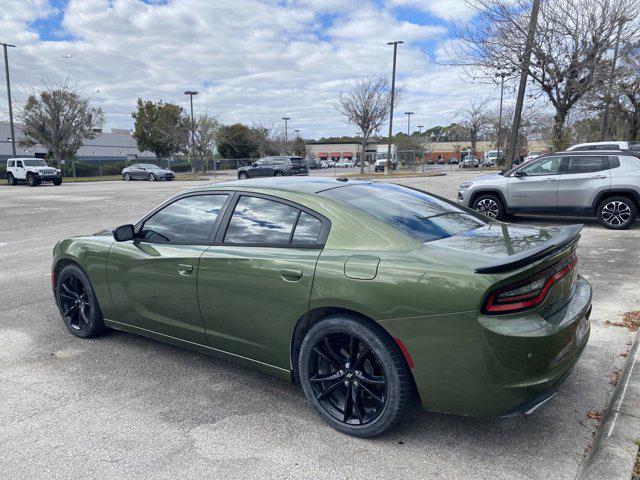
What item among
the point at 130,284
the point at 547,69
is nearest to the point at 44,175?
the point at 547,69

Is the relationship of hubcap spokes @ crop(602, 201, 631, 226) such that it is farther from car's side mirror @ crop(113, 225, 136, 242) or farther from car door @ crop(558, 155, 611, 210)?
car's side mirror @ crop(113, 225, 136, 242)

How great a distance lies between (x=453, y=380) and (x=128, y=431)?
1.99 m

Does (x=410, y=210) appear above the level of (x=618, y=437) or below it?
above

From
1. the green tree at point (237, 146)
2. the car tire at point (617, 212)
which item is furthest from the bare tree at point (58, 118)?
the car tire at point (617, 212)

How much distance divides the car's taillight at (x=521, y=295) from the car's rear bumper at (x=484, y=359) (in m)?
0.04

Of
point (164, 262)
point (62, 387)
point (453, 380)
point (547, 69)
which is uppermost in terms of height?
point (547, 69)

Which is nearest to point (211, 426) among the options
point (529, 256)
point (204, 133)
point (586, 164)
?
point (529, 256)

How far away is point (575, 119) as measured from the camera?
30.8m

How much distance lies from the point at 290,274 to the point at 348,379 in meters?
0.72

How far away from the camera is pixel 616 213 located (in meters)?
10.2

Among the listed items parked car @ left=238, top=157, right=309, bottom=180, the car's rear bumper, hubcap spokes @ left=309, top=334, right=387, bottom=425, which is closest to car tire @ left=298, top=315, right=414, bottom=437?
hubcap spokes @ left=309, top=334, right=387, bottom=425

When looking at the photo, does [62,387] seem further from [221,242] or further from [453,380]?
[453,380]

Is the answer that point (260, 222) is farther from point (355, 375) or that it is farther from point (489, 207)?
point (489, 207)

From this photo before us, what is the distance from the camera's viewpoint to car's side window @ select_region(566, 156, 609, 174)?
10164 millimetres
